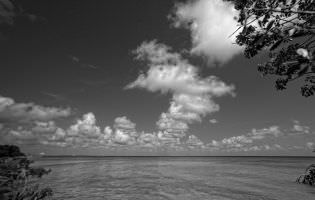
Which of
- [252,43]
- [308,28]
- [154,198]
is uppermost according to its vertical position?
[252,43]

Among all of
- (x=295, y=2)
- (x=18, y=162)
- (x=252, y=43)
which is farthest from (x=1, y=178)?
(x=295, y=2)

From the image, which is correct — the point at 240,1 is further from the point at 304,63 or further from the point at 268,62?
the point at 304,63

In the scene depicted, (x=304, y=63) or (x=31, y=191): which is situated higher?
(x=304, y=63)

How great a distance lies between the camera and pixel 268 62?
21.8ft

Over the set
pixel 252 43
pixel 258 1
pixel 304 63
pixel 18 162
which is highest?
pixel 258 1

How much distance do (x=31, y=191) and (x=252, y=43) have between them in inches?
454

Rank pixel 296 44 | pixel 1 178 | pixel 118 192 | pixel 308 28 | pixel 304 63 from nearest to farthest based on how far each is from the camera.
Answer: pixel 304 63 < pixel 308 28 < pixel 296 44 < pixel 1 178 < pixel 118 192

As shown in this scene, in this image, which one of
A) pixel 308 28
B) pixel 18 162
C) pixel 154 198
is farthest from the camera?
pixel 154 198

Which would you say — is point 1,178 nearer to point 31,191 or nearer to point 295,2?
point 31,191

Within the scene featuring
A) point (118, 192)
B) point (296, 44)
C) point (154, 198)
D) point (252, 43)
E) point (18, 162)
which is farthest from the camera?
point (118, 192)

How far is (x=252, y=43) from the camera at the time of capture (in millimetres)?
6559

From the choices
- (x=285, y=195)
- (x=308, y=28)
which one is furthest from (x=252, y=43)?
(x=285, y=195)

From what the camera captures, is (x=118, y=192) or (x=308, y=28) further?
(x=118, y=192)

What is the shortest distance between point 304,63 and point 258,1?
3731 mm
